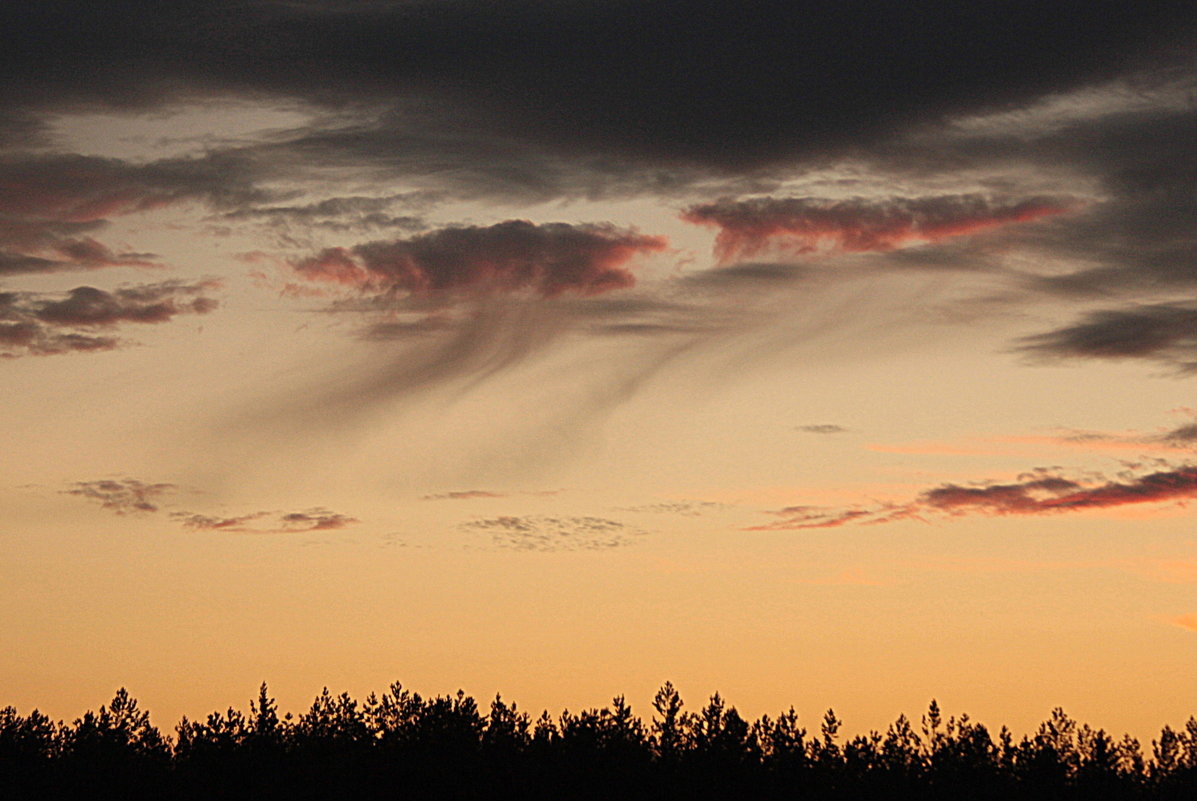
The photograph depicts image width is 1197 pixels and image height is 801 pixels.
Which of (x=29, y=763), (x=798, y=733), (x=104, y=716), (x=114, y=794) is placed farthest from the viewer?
(x=798, y=733)

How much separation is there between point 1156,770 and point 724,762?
59478 millimetres

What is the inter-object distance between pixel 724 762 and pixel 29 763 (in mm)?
78985

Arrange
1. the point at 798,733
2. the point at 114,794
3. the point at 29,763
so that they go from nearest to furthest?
the point at 114,794 < the point at 29,763 < the point at 798,733

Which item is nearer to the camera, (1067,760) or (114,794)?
(114,794)

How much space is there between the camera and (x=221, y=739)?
16288cm

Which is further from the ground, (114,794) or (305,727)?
(305,727)

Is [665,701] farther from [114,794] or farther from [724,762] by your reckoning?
[114,794]

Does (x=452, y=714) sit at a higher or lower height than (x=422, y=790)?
higher

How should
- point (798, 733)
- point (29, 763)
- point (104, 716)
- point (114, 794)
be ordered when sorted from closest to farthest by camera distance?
point (114, 794), point (29, 763), point (104, 716), point (798, 733)

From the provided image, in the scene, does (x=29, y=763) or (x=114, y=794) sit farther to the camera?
(x=29, y=763)

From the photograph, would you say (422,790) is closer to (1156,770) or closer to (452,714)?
(452,714)

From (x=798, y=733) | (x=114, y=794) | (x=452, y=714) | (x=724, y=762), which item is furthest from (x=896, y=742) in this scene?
(x=114, y=794)

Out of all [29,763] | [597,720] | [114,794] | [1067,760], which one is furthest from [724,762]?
[29,763]

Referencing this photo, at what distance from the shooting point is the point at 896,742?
607ft
